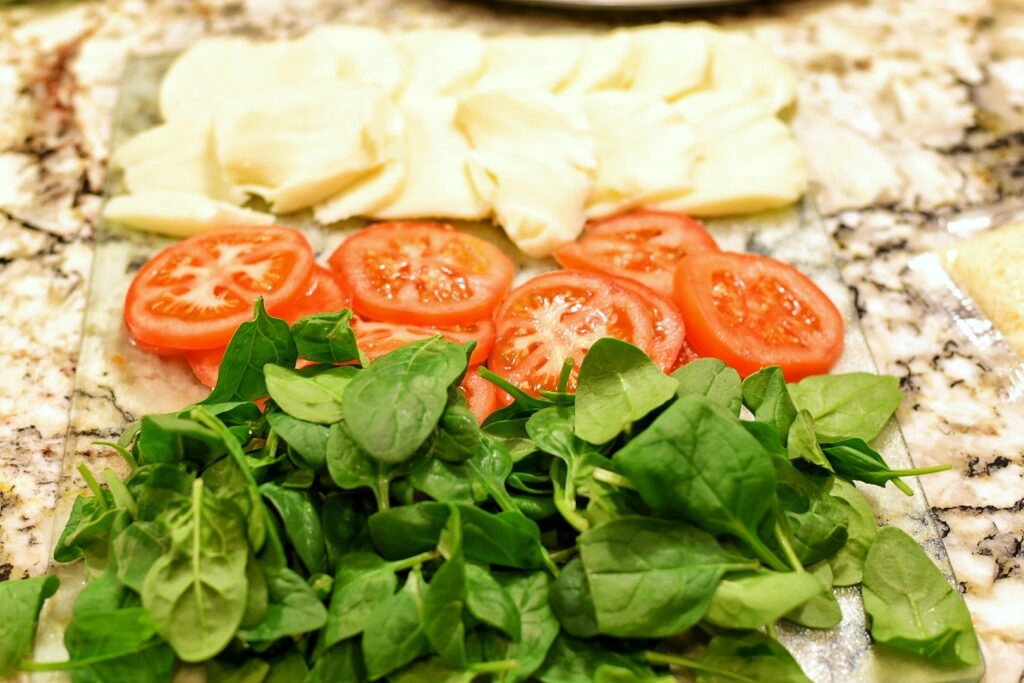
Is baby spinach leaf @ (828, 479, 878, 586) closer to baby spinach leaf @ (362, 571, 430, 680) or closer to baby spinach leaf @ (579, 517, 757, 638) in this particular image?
baby spinach leaf @ (579, 517, 757, 638)

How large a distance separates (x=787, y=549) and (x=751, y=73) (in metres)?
1.52

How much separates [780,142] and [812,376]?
757mm

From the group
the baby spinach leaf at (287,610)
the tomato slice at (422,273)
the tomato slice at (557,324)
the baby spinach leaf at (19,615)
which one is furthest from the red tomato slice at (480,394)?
the baby spinach leaf at (19,615)

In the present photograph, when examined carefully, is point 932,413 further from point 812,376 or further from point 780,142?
point 780,142

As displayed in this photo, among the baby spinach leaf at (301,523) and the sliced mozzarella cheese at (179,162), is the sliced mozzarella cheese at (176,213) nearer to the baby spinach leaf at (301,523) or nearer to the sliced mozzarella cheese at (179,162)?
the sliced mozzarella cheese at (179,162)

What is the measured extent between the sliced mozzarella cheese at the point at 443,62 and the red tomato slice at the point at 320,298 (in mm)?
614

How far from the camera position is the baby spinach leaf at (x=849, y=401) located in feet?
5.62

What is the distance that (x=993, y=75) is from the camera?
2.76 metres

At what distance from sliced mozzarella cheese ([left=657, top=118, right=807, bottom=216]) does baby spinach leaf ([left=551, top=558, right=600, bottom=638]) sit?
3.55ft

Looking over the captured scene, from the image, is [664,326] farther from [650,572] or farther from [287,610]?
[287,610]

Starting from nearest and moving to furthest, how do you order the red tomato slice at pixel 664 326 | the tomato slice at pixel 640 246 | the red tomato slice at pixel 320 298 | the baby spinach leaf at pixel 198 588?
1. the baby spinach leaf at pixel 198 588
2. the red tomato slice at pixel 664 326
3. the red tomato slice at pixel 320 298
4. the tomato slice at pixel 640 246

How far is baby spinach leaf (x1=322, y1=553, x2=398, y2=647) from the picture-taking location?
4.38 feet

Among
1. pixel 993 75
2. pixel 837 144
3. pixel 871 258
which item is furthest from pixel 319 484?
pixel 993 75

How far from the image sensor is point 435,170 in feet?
7.24
